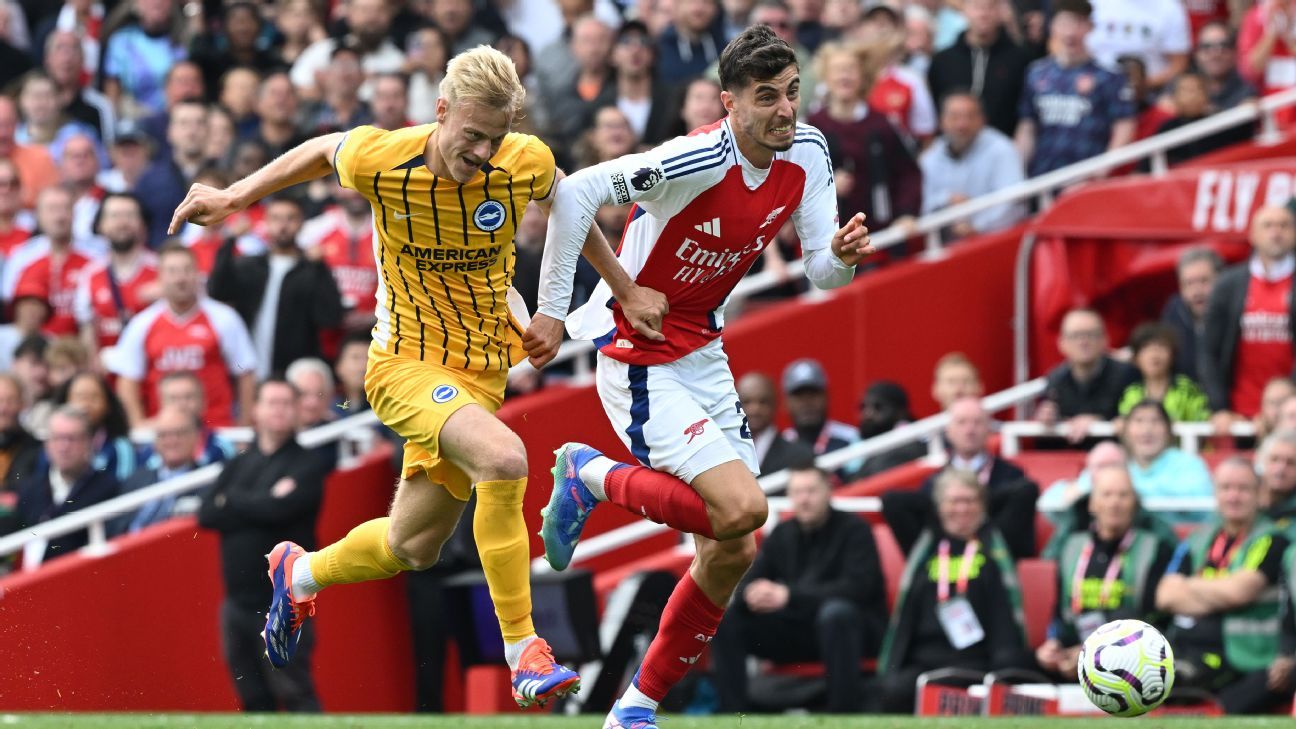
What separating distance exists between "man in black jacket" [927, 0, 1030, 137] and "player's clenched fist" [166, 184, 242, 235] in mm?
7770

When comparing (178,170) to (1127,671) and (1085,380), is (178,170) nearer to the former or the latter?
(1085,380)

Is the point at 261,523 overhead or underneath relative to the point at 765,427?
underneath

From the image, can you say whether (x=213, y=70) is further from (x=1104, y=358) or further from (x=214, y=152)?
(x=1104, y=358)

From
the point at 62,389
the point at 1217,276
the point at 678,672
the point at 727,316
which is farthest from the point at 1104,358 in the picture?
the point at 62,389

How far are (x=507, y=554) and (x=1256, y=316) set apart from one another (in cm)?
598

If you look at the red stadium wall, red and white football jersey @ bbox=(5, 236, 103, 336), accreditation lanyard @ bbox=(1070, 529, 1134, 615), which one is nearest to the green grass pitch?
accreditation lanyard @ bbox=(1070, 529, 1134, 615)

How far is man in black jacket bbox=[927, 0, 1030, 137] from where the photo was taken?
15422 mm

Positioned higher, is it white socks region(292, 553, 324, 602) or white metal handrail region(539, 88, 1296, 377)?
white metal handrail region(539, 88, 1296, 377)

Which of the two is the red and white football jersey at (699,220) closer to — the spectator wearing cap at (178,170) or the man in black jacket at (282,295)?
the man in black jacket at (282,295)

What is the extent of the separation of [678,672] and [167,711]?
4.31m

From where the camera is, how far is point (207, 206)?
845 cm

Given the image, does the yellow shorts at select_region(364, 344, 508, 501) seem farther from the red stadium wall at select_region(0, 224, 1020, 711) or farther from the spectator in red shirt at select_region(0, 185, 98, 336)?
the spectator in red shirt at select_region(0, 185, 98, 336)

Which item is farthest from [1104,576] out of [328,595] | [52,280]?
[52,280]

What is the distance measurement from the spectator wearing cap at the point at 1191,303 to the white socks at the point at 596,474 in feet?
16.9
